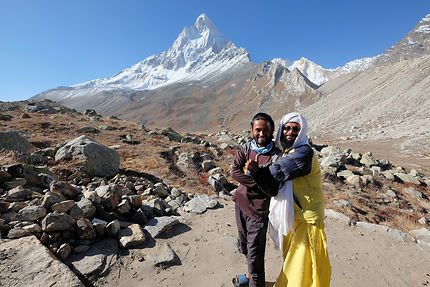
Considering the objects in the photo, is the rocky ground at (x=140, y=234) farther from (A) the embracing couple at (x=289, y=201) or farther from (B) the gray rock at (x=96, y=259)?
(A) the embracing couple at (x=289, y=201)

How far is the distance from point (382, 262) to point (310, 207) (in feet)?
12.8

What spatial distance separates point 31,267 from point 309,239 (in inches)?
155

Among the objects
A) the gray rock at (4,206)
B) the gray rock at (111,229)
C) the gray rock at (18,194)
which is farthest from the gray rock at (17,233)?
the gray rock at (111,229)

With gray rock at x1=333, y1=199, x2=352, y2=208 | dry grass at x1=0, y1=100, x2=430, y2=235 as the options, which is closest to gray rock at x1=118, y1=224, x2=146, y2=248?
dry grass at x1=0, y1=100, x2=430, y2=235

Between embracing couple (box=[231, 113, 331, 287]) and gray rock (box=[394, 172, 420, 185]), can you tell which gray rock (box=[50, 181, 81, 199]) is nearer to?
embracing couple (box=[231, 113, 331, 287])

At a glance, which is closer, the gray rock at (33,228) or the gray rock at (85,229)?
the gray rock at (33,228)

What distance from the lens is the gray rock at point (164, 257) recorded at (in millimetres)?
3871

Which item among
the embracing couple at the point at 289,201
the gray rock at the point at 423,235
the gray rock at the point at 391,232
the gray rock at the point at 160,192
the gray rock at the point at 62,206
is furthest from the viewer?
the gray rock at the point at 160,192

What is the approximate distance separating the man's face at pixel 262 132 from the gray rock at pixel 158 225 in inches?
131

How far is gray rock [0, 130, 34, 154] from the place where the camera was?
25.7ft

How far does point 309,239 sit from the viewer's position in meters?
2.42

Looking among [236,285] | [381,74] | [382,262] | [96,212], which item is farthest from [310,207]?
[381,74]

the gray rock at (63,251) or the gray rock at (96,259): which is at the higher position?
the gray rock at (63,251)

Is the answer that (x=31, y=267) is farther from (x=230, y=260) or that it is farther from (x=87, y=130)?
(x=87, y=130)
